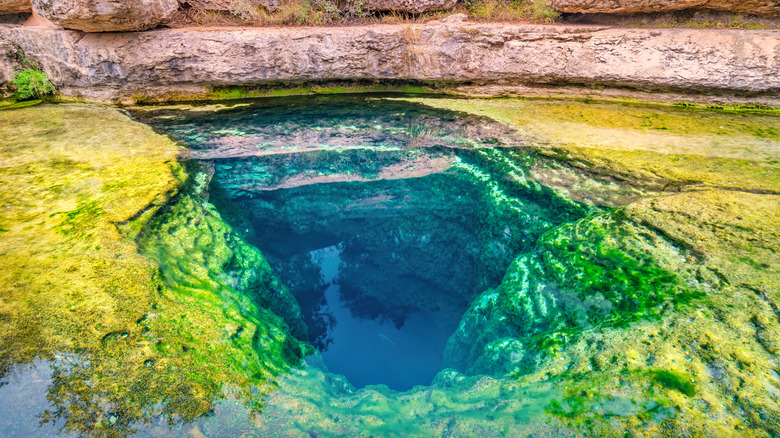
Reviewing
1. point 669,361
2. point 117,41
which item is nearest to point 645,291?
point 669,361

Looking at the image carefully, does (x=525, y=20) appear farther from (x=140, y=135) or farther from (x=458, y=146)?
(x=140, y=135)

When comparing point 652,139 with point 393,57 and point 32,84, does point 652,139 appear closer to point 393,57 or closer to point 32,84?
point 393,57

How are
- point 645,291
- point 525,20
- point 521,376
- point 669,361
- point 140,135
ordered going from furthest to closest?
point 525,20
point 140,135
point 645,291
point 521,376
point 669,361

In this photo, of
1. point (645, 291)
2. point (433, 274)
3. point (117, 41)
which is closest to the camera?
point (645, 291)

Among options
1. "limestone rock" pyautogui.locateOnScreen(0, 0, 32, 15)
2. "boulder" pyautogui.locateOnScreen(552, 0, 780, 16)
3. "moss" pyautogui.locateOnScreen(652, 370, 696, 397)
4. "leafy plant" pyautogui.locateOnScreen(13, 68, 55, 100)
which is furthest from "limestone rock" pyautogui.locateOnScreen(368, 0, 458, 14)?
"moss" pyautogui.locateOnScreen(652, 370, 696, 397)

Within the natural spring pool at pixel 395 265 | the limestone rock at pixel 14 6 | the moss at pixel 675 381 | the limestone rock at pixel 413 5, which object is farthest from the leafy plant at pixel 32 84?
the moss at pixel 675 381

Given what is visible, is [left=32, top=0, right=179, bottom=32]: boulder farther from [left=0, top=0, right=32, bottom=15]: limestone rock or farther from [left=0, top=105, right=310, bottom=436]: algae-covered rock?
[left=0, top=105, right=310, bottom=436]: algae-covered rock

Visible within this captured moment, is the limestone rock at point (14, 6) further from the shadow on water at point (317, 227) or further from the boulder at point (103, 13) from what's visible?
the shadow on water at point (317, 227)
